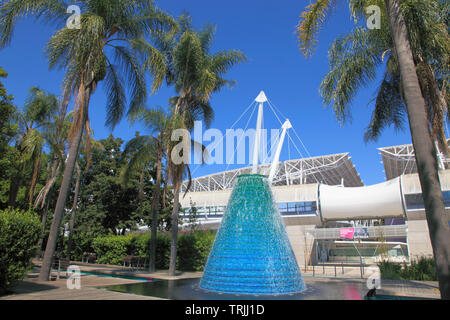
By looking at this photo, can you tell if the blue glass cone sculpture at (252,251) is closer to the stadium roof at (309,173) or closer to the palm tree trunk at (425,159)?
the palm tree trunk at (425,159)

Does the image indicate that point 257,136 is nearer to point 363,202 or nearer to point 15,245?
point 15,245

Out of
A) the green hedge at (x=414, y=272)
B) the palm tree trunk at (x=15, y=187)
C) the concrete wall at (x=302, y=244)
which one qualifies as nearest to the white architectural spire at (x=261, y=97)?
the green hedge at (x=414, y=272)

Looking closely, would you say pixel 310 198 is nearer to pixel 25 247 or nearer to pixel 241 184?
pixel 241 184

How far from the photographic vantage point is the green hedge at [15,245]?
827 centimetres

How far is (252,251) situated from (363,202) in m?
20.2

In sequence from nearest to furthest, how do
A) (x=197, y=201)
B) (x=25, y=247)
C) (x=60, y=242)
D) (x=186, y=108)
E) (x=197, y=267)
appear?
(x=25, y=247) < (x=186, y=108) < (x=197, y=267) < (x=60, y=242) < (x=197, y=201)

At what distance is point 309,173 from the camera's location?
53656 mm

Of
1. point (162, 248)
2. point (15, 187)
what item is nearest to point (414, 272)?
point (162, 248)

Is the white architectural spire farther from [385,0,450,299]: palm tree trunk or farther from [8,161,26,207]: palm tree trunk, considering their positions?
[8,161,26,207]: palm tree trunk

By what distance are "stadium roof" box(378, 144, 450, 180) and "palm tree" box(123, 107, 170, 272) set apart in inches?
1347

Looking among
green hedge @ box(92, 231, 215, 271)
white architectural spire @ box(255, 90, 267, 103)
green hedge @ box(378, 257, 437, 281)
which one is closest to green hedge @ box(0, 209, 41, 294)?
white architectural spire @ box(255, 90, 267, 103)

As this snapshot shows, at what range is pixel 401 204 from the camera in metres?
25.6
